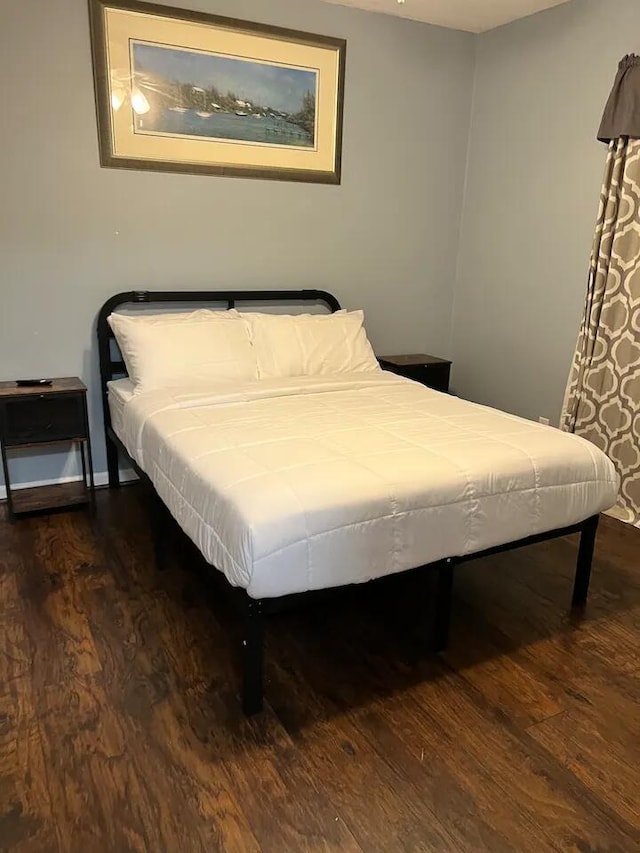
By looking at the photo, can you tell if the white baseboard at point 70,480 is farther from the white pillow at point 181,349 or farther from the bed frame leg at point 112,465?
the white pillow at point 181,349

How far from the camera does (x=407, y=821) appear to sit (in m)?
1.58

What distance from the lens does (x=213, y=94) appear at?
11.3 feet

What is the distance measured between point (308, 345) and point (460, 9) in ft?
6.99

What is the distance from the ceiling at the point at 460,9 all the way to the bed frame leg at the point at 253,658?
135 inches

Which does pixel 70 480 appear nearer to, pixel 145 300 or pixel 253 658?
pixel 145 300

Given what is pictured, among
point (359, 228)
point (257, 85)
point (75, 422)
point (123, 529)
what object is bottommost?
point (123, 529)

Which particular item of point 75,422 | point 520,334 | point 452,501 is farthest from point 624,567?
point 75,422

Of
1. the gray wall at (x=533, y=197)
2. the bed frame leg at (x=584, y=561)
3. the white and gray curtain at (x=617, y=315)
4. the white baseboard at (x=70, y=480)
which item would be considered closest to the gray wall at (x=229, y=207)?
the white baseboard at (x=70, y=480)

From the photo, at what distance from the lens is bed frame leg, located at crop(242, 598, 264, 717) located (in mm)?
1831

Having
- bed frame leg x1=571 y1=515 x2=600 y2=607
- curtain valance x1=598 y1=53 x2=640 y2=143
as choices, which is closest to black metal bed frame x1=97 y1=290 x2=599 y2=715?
bed frame leg x1=571 y1=515 x2=600 y2=607

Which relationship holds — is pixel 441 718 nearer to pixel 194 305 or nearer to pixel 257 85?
pixel 194 305

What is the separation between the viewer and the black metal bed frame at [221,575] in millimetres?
1861

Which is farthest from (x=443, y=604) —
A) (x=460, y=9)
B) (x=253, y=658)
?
(x=460, y=9)

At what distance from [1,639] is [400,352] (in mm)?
3052
